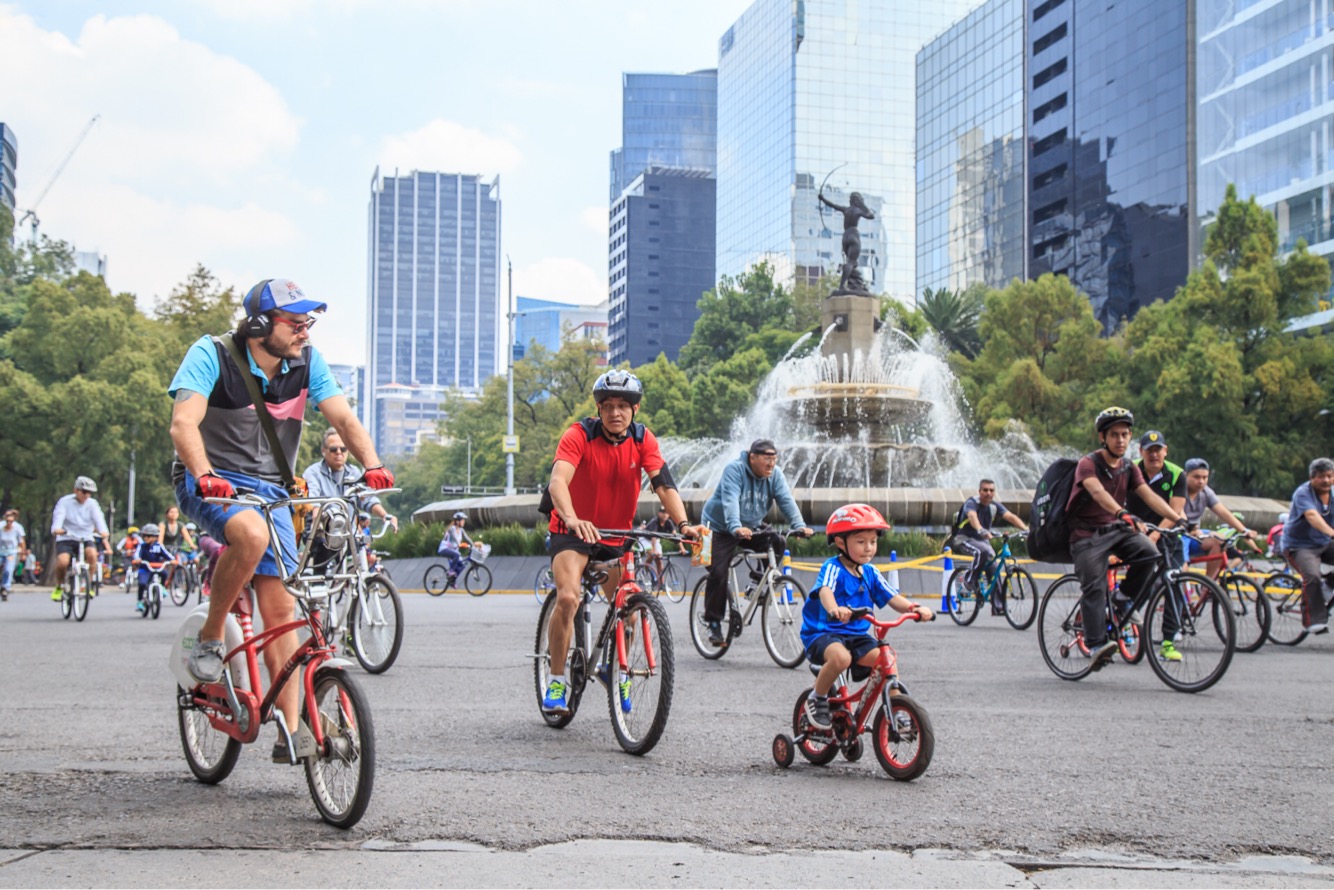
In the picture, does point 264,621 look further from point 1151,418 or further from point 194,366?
point 1151,418

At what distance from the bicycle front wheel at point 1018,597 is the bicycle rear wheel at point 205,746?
1105 centimetres

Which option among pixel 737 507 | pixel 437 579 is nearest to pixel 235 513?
pixel 737 507

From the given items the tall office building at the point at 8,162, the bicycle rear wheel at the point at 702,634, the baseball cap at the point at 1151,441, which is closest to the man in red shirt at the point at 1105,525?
the baseball cap at the point at 1151,441

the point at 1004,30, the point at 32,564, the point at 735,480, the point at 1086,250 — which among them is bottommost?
the point at 32,564

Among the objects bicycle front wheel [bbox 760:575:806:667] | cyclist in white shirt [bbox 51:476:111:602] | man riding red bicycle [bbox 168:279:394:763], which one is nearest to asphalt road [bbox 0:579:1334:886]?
man riding red bicycle [bbox 168:279:394:763]

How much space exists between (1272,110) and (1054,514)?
65966 mm

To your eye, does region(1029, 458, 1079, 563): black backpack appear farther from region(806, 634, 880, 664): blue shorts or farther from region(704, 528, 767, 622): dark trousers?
region(806, 634, 880, 664): blue shorts

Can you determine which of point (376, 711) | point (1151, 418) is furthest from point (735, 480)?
point (1151, 418)

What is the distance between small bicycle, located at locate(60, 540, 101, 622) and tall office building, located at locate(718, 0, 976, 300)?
406 ft

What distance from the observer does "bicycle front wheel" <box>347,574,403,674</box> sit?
10414 mm

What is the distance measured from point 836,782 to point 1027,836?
1225 mm

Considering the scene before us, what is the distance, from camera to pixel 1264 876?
14.5ft

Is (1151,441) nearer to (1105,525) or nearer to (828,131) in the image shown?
(1105,525)

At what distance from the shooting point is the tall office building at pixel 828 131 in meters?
→ 142
